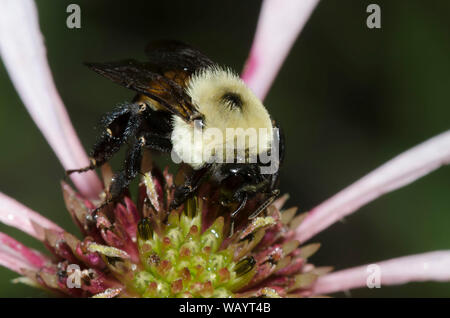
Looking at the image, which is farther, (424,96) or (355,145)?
(355,145)

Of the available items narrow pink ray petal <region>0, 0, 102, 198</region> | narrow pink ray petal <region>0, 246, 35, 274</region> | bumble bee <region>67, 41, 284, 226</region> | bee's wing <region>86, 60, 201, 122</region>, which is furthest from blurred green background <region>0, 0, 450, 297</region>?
bee's wing <region>86, 60, 201, 122</region>

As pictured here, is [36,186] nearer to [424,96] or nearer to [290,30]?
[290,30]

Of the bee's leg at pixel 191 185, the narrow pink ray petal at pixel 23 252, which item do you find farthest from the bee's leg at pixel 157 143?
the narrow pink ray petal at pixel 23 252

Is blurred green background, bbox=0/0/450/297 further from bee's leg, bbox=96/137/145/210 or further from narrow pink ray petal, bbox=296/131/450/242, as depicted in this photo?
bee's leg, bbox=96/137/145/210
